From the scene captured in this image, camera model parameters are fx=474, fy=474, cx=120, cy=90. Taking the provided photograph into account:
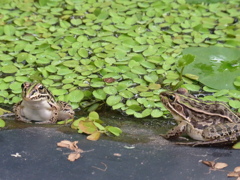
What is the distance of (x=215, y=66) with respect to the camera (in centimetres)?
576

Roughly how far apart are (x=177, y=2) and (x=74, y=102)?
2913mm

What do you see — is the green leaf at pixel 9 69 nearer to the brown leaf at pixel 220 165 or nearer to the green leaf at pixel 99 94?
the green leaf at pixel 99 94

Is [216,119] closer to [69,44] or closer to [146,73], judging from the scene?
[146,73]

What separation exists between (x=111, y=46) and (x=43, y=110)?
1.70 metres

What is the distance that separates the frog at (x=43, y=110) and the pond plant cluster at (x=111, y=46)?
0.36 m

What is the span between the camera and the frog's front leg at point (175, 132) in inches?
169

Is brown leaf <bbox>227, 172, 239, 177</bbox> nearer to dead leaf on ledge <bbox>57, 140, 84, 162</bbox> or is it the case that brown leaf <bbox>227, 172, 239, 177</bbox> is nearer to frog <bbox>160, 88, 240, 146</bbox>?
frog <bbox>160, 88, 240, 146</bbox>

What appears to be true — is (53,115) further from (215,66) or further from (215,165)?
(215,66)

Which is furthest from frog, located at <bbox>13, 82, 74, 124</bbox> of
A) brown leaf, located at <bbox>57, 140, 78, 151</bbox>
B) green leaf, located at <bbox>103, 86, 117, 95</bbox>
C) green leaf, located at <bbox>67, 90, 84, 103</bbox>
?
brown leaf, located at <bbox>57, 140, 78, 151</bbox>

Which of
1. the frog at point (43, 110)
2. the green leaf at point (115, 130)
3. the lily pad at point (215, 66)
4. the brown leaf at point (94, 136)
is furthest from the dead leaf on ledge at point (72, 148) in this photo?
the lily pad at point (215, 66)

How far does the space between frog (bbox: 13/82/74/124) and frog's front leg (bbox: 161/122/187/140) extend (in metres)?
1.08

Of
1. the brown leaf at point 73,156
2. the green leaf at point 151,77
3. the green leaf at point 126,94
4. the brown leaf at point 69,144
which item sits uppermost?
the brown leaf at point 73,156

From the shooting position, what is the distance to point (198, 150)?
13.1 ft

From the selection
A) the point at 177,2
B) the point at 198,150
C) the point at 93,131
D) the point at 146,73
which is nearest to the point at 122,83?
the point at 146,73
